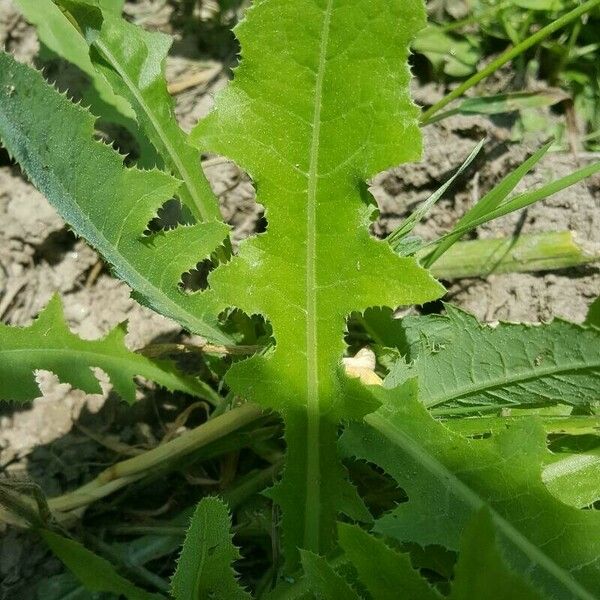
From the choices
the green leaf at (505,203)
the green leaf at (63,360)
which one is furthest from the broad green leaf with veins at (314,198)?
the green leaf at (63,360)

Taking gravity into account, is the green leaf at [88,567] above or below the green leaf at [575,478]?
below

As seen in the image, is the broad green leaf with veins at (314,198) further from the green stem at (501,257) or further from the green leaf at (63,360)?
the green stem at (501,257)

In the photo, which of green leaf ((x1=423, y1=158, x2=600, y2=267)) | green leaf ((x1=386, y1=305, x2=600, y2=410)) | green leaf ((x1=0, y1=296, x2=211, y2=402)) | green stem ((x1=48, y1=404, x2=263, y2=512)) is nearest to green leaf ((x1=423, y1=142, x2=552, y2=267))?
green leaf ((x1=423, y1=158, x2=600, y2=267))

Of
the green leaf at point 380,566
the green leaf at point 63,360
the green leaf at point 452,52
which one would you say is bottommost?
the green leaf at point 380,566

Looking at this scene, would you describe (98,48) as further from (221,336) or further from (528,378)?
(528,378)

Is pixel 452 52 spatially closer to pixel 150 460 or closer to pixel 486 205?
pixel 486 205

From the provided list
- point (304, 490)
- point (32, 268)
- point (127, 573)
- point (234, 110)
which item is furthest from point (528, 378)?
point (32, 268)

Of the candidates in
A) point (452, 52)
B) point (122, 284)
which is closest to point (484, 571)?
point (122, 284)
